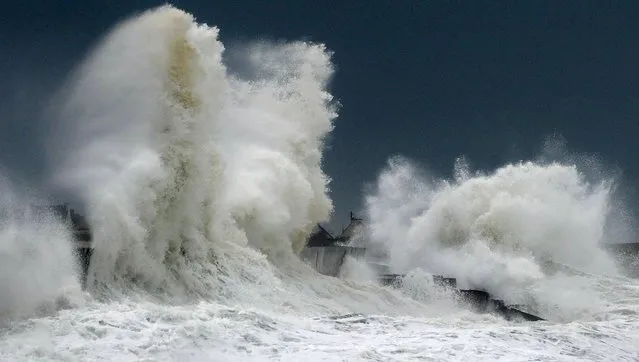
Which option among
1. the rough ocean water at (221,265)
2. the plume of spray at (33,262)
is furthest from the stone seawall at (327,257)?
the plume of spray at (33,262)

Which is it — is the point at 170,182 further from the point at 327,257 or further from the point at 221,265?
the point at 327,257

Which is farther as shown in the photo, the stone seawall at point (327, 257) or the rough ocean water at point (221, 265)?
the stone seawall at point (327, 257)

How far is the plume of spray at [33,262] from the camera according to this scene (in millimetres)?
7340

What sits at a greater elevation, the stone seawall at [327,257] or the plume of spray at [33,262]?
the stone seawall at [327,257]

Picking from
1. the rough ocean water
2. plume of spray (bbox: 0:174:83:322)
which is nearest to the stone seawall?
the rough ocean water

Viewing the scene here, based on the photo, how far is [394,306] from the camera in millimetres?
12609

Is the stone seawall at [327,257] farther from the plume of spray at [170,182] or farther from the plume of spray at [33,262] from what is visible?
the plume of spray at [33,262]

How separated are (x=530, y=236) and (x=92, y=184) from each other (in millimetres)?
15647

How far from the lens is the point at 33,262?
7.97 meters

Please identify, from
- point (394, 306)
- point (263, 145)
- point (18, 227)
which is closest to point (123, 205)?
point (18, 227)

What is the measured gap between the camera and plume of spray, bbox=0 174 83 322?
7340 mm

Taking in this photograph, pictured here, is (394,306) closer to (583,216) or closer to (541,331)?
(541,331)

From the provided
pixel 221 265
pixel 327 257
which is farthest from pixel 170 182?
pixel 327 257

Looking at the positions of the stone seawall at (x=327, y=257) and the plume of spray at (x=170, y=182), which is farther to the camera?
the stone seawall at (x=327, y=257)
